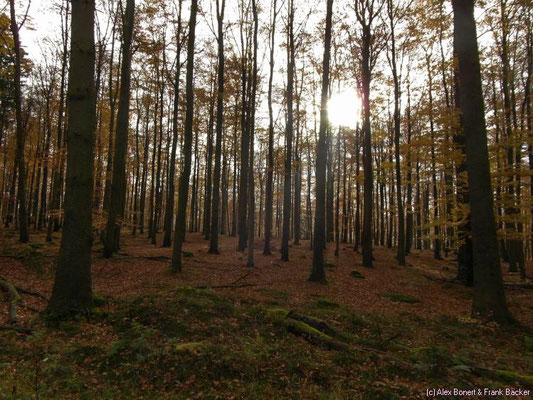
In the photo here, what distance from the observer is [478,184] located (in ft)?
23.3

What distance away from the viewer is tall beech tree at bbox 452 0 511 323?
270 inches

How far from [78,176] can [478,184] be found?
358 inches

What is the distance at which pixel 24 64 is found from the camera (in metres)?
16.2

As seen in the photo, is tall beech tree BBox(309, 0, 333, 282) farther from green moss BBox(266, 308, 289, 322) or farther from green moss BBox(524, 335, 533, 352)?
green moss BBox(524, 335, 533, 352)

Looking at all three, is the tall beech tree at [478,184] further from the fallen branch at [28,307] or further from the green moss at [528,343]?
the fallen branch at [28,307]

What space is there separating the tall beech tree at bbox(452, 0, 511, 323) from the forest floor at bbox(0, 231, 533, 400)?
0.61 m

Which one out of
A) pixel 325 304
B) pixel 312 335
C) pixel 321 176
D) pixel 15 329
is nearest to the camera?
pixel 15 329

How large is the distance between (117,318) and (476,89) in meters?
9.96

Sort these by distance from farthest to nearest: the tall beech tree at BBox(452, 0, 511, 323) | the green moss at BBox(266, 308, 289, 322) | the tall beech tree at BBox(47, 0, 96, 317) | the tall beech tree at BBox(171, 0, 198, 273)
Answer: the tall beech tree at BBox(171, 0, 198, 273), the tall beech tree at BBox(452, 0, 511, 323), the green moss at BBox(266, 308, 289, 322), the tall beech tree at BBox(47, 0, 96, 317)

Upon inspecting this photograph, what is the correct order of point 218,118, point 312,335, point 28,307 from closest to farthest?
point 312,335 < point 28,307 < point 218,118

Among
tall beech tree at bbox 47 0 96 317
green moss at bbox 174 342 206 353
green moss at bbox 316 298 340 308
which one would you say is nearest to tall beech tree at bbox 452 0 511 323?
green moss at bbox 316 298 340 308

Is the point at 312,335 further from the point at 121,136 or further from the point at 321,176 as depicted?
the point at 121,136

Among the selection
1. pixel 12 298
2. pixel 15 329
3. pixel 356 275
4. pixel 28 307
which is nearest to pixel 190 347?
pixel 15 329

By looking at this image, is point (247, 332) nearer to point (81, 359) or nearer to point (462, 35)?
point (81, 359)
